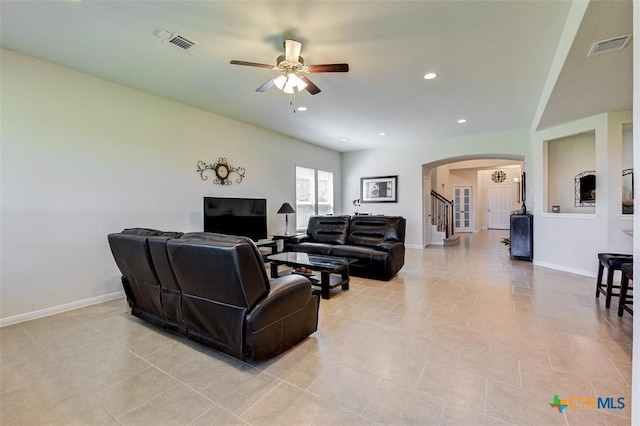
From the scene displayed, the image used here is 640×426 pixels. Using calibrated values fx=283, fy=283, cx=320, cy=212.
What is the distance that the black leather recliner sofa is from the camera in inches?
79.5

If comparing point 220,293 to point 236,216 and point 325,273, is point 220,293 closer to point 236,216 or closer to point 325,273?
point 325,273

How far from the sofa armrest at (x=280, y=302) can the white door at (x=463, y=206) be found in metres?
11.4

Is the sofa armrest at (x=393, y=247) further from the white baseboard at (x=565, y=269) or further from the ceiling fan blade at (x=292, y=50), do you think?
the ceiling fan blade at (x=292, y=50)

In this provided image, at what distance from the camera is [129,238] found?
263 centimetres

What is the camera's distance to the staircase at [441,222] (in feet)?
28.3

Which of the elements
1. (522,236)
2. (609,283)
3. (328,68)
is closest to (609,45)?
(609,283)

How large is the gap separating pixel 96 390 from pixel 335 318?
80.1 inches

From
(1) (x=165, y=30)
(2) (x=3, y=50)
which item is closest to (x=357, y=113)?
(1) (x=165, y=30)


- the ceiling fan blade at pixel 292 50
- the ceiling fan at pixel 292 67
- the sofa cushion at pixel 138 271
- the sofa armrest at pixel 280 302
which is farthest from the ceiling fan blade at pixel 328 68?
the sofa cushion at pixel 138 271

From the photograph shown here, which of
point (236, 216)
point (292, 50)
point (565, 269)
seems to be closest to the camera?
point (292, 50)

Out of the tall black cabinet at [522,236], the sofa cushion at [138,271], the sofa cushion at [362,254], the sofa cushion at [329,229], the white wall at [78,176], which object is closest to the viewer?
the sofa cushion at [138,271]

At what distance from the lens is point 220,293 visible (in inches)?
83.7

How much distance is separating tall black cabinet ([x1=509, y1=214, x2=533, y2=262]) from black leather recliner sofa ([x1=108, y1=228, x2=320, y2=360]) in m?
5.31

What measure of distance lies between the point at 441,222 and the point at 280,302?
8515 millimetres
